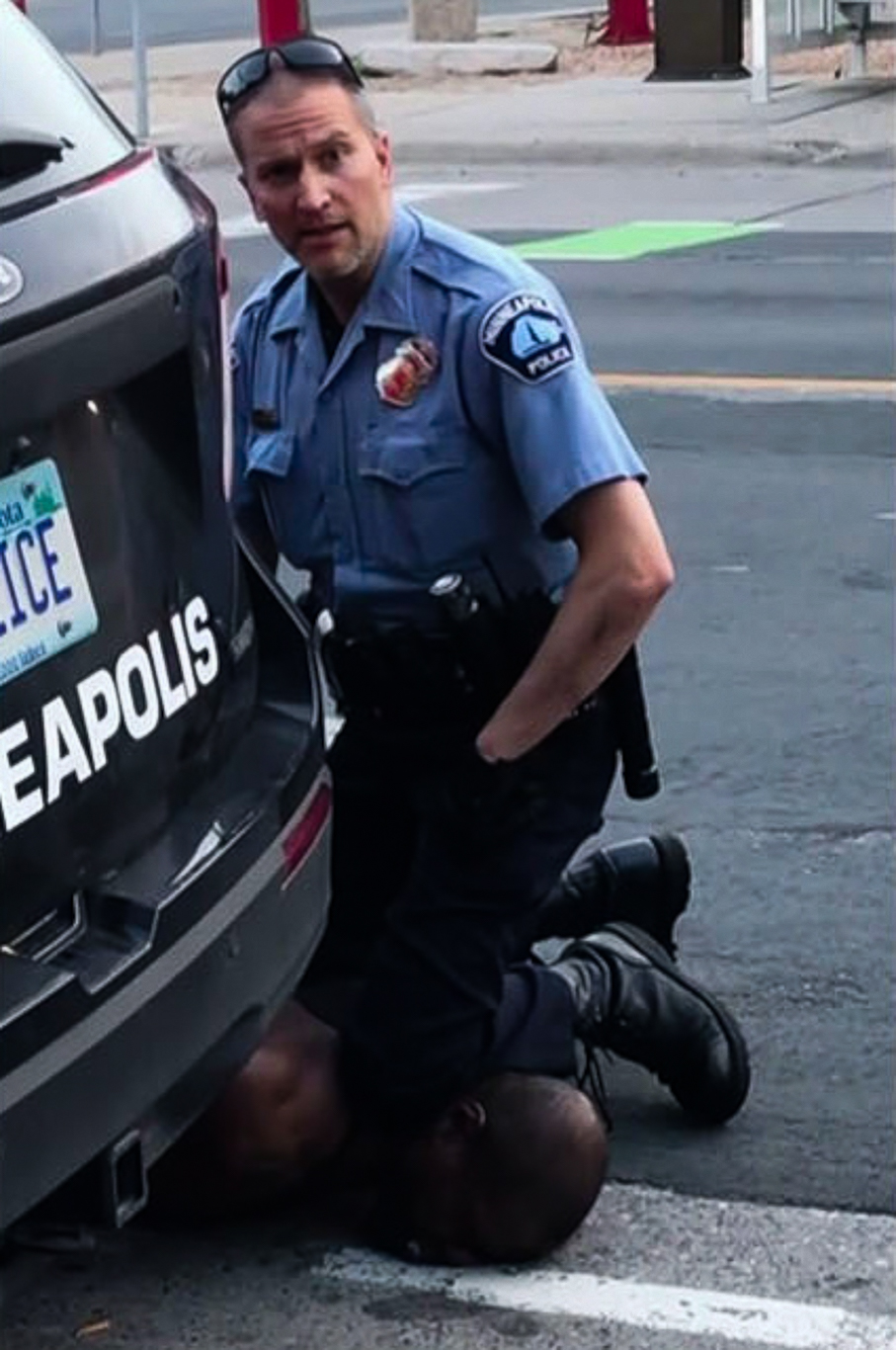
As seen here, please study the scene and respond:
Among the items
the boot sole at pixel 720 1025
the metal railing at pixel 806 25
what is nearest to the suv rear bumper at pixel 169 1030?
the boot sole at pixel 720 1025

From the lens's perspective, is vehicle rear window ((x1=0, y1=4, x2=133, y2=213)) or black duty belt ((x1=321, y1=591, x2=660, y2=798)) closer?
vehicle rear window ((x1=0, y1=4, x2=133, y2=213))

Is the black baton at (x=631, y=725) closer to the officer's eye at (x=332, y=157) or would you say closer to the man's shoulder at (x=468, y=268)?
the man's shoulder at (x=468, y=268)

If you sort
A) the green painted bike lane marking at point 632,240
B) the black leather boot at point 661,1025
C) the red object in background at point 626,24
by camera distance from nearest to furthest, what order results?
1. the black leather boot at point 661,1025
2. the green painted bike lane marking at point 632,240
3. the red object in background at point 626,24

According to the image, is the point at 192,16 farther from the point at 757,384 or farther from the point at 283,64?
the point at 283,64

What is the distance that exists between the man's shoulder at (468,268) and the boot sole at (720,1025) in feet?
3.31

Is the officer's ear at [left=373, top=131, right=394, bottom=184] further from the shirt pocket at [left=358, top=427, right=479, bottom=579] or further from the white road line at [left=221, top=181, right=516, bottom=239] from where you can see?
the white road line at [left=221, top=181, right=516, bottom=239]

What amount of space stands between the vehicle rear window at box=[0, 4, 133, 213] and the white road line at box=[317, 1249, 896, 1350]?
150 centimetres

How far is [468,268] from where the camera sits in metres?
3.96

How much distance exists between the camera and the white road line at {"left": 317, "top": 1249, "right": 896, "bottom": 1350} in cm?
379

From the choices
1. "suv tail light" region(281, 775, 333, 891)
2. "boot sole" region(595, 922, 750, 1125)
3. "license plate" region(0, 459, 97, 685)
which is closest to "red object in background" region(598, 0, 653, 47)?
"boot sole" region(595, 922, 750, 1125)

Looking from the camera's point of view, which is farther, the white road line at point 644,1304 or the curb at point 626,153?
the curb at point 626,153

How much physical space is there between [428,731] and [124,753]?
96cm

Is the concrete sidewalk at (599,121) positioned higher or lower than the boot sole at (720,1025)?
lower

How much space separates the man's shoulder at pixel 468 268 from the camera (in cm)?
392
